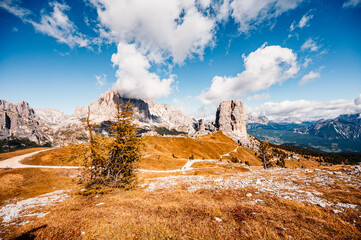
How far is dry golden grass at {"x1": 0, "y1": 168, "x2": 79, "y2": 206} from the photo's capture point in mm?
27266

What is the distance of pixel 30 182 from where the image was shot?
3438cm

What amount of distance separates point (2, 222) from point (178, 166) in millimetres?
54028

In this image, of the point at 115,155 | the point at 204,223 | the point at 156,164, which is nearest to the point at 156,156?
the point at 156,164

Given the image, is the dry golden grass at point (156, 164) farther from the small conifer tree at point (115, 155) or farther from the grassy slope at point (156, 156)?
the small conifer tree at point (115, 155)

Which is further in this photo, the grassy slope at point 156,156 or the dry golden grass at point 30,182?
the dry golden grass at point 30,182

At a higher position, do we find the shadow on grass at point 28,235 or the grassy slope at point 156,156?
the shadow on grass at point 28,235

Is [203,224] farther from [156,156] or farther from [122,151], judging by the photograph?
[156,156]

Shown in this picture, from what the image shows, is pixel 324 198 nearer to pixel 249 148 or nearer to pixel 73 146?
pixel 73 146

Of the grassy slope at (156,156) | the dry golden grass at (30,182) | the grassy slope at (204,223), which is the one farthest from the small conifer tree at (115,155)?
the dry golden grass at (30,182)

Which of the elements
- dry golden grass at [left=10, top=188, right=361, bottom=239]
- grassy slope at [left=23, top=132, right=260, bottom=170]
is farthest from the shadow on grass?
grassy slope at [left=23, top=132, right=260, bottom=170]

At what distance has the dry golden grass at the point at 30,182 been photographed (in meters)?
27.3

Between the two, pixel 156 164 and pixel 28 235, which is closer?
pixel 28 235

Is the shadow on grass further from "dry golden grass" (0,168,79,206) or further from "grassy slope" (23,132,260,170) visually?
"dry golden grass" (0,168,79,206)

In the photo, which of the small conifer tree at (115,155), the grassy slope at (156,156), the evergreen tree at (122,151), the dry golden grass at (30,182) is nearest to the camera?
the grassy slope at (156,156)
